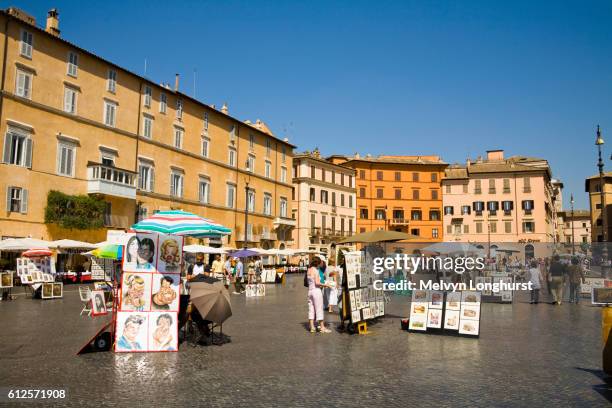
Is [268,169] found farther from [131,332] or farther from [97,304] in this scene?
[131,332]

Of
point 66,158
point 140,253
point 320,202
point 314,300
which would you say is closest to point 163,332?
point 140,253

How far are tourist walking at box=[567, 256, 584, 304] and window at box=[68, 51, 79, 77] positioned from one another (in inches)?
1236

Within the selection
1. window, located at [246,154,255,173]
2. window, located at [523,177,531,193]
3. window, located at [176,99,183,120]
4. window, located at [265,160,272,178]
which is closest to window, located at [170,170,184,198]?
window, located at [176,99,183,120]

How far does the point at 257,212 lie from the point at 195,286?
1678 inches

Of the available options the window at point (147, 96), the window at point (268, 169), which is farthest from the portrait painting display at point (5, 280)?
the window at point (268, 169)

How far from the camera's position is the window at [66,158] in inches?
1270

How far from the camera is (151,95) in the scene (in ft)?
132

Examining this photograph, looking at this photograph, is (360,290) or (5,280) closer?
(360,290)

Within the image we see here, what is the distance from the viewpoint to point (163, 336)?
9.34 meters

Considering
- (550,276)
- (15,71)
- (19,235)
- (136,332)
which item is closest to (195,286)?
(136,332)

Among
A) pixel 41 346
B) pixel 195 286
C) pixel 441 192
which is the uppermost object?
pixel 441 192

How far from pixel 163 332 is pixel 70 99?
28765 millimetres

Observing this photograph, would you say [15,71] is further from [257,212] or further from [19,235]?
[257,212]

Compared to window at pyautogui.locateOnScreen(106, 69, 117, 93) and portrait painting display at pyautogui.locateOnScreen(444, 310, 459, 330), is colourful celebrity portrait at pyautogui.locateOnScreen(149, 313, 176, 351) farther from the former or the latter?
window at pyautogui.locateOnScreen(106, 69, 117, 93)
